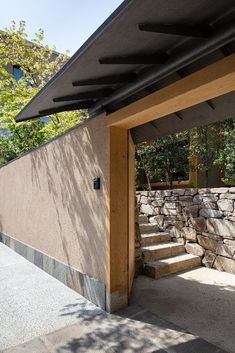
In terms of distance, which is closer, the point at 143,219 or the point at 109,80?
the point at 109,80

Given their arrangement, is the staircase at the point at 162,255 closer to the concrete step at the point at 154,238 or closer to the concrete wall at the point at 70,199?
the concrete step at the point at 154,238

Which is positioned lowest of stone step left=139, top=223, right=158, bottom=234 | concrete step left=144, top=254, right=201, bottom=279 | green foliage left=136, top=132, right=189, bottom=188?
concrete step left=144, top=254, right=201, bottom=279

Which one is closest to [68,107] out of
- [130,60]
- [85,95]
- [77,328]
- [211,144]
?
[85,95]

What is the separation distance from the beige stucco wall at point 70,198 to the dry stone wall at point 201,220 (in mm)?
2982

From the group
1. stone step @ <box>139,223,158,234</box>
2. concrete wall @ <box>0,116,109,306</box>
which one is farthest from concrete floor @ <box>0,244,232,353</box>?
stone step @ <box>139,223,158,234</box>

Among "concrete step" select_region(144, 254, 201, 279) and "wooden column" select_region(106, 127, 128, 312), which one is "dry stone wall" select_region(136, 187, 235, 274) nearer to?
"concrete step" select_region(144, 254, 201, 279)

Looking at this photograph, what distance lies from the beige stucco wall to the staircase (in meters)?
1.74

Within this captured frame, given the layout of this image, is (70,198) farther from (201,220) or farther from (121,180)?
(201,220)

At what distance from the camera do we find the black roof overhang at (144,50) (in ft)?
8.07

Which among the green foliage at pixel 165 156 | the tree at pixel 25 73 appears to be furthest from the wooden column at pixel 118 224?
the tree at pixel 25 73

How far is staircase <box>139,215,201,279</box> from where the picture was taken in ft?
19.8

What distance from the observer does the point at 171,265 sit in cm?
623

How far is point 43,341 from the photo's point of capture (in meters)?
3.43

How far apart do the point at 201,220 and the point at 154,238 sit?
3.99 feet
